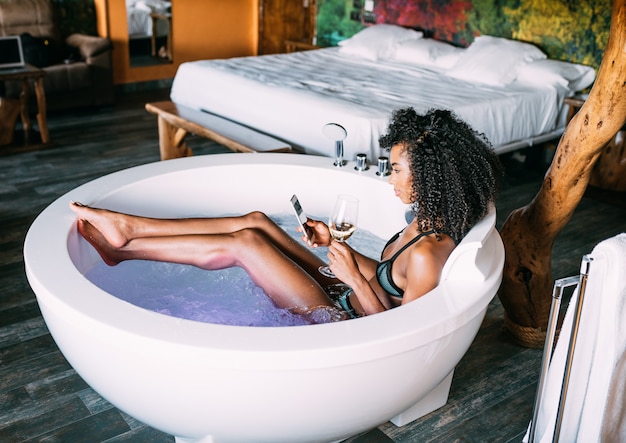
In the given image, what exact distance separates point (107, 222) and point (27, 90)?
300cm

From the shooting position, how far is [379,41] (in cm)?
532

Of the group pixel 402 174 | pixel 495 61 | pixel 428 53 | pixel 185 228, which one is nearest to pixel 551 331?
pixel 402 174

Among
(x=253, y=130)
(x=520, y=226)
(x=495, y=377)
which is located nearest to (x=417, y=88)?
(x=253, y=130)

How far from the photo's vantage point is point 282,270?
2.16m

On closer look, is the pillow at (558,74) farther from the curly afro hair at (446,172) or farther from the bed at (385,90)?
the curly afro hair at (446,172)

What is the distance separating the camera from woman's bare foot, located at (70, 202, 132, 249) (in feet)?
6.95

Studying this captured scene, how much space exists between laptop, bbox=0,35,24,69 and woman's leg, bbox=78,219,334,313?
306 centimetres

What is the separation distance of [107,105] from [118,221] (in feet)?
13.3

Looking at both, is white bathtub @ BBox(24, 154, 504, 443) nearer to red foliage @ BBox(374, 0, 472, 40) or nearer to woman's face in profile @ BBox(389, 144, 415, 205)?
woman's face in profile @ BBox(389, 144, 415, 205)

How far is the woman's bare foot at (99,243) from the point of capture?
2143 mm

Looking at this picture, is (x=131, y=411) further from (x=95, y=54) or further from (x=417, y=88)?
(x=95, y=54)

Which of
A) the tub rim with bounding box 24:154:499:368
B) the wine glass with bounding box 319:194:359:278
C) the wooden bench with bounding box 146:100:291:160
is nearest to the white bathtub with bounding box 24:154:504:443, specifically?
the tub rim with bounding box 24:154:499:368

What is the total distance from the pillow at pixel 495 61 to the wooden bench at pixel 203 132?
1.50 m

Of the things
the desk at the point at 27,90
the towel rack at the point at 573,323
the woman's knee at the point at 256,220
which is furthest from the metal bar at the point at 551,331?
the desk at the point at 27,90
